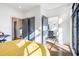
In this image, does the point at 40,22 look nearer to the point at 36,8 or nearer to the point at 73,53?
the point at 36,8

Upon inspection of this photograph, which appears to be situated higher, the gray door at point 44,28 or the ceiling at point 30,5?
the ceiling at point 30,5

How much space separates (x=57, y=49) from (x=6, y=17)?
0.77 meters

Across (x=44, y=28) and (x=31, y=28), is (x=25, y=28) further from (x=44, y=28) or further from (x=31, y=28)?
(x=44, y=28)

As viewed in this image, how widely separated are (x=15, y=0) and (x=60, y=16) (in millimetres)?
597

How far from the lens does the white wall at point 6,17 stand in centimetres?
149

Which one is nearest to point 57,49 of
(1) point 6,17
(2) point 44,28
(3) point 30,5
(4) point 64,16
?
(2) point 44,28

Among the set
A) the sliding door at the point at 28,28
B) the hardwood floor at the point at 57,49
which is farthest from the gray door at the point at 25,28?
the hardwood floor at the point at 57,49

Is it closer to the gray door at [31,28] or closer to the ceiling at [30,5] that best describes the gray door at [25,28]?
the gray door at [31,28]

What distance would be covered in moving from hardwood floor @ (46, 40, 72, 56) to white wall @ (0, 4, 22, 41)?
20.1 inches

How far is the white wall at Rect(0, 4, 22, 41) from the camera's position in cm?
149

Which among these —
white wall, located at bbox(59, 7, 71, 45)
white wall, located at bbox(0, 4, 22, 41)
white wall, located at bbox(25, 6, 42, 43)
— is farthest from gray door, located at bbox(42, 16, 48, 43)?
white wall, located at bbox(0, 4, 22, 41)

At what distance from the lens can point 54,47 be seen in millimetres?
1501

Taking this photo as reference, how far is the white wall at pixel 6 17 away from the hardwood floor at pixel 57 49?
51cm

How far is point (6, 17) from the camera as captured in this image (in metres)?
1.52
